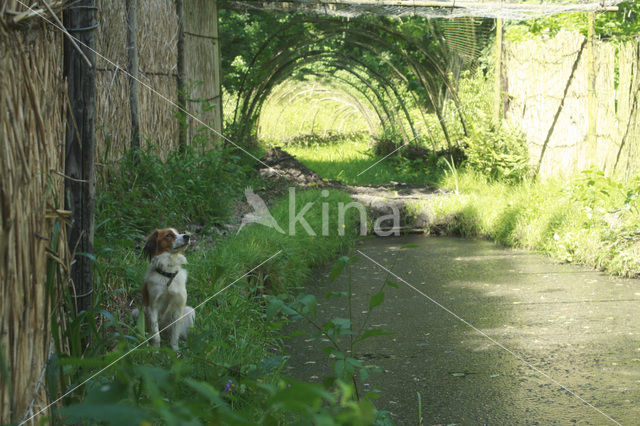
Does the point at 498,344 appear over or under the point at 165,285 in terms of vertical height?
under

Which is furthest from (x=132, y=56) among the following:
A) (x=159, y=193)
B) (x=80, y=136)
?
(x=80, y=136)

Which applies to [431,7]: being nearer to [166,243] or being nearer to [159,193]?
[159,193]

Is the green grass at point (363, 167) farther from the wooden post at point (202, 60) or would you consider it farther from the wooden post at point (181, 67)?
the wooden post at point (181, 67)

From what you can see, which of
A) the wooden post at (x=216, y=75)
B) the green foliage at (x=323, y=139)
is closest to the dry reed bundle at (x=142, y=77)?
the wooden post at (x=216, y=75)

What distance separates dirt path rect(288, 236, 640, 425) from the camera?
3.72 m

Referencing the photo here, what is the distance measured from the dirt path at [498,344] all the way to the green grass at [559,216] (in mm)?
270

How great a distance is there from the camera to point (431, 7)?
888 cm

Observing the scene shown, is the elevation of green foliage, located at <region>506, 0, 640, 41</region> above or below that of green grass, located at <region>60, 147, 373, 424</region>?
above

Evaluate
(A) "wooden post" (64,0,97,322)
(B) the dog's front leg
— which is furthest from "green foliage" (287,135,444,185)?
(A) "wooden post" (64,0,97,322)

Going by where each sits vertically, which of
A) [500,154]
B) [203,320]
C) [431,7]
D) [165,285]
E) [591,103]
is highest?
[431,7]

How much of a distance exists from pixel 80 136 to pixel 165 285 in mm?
1177

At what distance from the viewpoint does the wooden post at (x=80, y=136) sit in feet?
8.59

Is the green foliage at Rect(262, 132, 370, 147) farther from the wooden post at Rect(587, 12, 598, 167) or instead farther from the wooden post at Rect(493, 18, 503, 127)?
the wooden post at Rect(587, 12, 598, 167)

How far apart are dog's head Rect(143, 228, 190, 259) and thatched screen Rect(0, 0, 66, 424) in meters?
1.26
